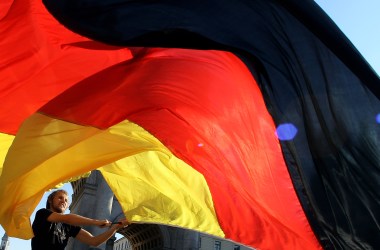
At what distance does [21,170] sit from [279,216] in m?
2.05

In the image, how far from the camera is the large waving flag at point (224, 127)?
277 centimetres

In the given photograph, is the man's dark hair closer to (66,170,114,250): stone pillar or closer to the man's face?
the man's face

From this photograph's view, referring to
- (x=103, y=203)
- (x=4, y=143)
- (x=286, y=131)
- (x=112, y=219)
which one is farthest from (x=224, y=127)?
(x=112, y=219)

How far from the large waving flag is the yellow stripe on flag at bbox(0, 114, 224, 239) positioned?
1 cm

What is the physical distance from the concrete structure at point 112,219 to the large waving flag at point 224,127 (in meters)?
15.2

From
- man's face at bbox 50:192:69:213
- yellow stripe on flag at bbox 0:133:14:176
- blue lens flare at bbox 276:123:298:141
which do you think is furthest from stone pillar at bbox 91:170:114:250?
blue lens flare at bbox 276:123:298:141

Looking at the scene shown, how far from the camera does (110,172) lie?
5027 millimetres

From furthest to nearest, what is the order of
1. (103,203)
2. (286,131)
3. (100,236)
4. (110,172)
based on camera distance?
(103,203) → (110,172) → (100,236) → (286,131)

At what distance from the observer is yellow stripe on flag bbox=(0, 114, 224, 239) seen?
3.62 meters

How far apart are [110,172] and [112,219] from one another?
18471 mm

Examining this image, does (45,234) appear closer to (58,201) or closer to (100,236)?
(58,201)

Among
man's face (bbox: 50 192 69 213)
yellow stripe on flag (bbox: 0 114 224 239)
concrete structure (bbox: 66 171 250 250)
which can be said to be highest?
concrete structure (bbox: 66 171 250 250)

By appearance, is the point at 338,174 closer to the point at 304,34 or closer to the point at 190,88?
the point at 304,34

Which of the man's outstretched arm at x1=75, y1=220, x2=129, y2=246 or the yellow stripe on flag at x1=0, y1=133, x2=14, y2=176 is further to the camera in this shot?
the yellow stripe on flag at x1=0, y1=133, x2=14, y2=176
